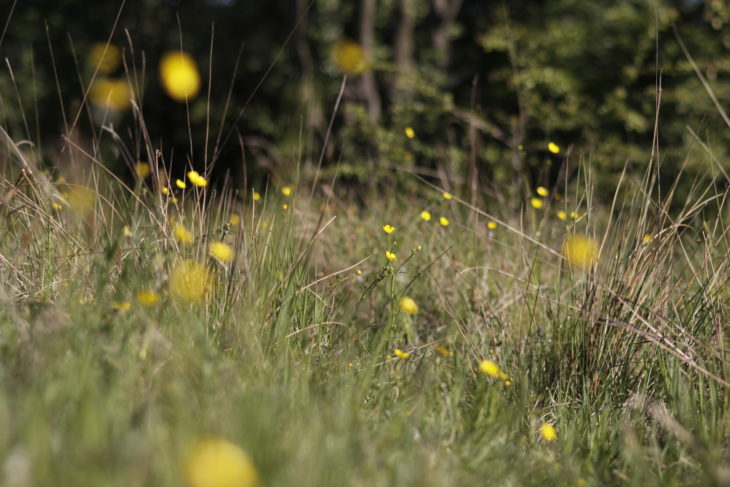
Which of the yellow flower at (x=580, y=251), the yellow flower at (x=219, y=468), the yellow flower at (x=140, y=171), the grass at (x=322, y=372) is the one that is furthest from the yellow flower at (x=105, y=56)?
the yellow flower at (x=580, y=251)

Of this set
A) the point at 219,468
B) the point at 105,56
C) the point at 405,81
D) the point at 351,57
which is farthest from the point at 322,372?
the point at 351,57

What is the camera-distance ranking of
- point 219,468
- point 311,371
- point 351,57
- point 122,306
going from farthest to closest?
1. point 351,57
2. point 311,371
3. point 122,306
4. point 219,468

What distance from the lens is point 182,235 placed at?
6.67 ft

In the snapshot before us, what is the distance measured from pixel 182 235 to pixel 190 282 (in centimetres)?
20

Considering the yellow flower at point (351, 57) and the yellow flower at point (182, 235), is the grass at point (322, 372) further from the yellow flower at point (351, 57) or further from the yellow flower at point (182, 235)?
the yellow flower at point (351, 57)

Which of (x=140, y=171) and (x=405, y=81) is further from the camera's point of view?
(x=405, y=81)

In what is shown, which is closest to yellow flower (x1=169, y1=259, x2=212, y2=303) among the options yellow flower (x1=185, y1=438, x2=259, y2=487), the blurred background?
yellow flower (x1=185, y1=438, x2=259, y2=487)

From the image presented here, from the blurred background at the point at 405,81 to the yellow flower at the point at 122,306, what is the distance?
9.15ft

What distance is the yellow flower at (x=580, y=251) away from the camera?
229 cm

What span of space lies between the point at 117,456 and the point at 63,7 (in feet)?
39.4

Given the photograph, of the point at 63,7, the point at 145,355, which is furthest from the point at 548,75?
the point at 63,7

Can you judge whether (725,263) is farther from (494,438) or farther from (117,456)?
(117,456)

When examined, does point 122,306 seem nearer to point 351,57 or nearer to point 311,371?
point 311,371

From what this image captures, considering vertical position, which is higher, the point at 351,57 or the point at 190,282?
the point at 190,282
